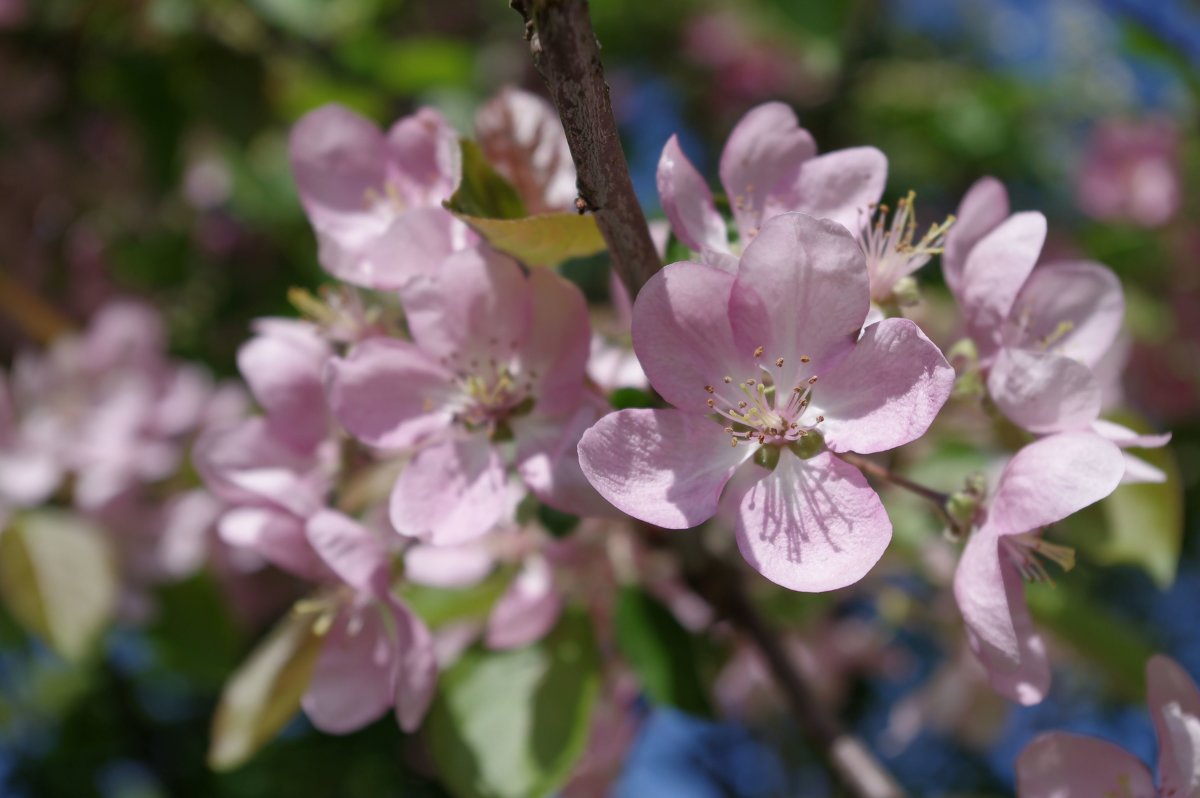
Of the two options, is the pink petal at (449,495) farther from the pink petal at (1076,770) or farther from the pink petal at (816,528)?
the pink petal at (1076,770)

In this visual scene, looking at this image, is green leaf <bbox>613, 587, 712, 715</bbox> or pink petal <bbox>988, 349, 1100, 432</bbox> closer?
pink petal <bbox>988, 349, 1100, 432</bbox>

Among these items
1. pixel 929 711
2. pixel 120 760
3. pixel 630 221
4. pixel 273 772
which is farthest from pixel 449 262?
pixel 120 760

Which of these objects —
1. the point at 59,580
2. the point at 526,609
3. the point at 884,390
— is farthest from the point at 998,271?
the point at 59,580

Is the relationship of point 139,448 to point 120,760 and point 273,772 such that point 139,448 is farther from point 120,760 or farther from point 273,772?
point 120,760

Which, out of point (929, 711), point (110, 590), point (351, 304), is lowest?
point (929, 711)

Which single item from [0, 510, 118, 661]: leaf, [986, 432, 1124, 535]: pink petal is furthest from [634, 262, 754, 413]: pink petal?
[0, 510, 118, 661]: leaf

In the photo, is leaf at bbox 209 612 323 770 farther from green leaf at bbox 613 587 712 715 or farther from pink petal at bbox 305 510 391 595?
green leaf at bbox 613 587 712 715

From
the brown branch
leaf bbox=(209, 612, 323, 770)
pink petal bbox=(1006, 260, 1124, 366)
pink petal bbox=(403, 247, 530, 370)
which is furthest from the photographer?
leaf bbox=(209, 612, 323, 770)
